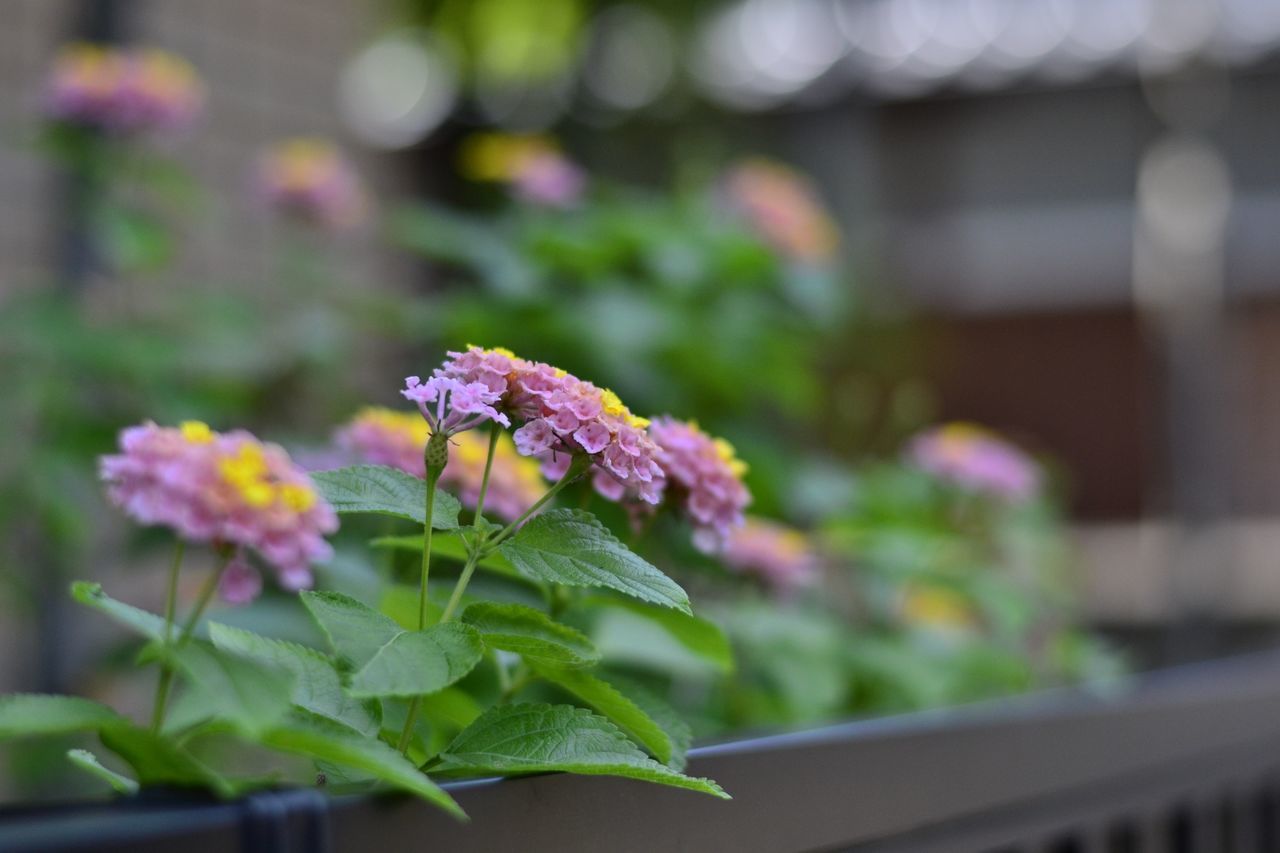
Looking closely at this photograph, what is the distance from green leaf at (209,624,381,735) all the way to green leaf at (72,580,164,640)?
1.3 inches

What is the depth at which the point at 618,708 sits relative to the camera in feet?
1.71

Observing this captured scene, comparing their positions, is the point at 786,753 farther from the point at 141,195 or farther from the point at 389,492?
the point at 141,195

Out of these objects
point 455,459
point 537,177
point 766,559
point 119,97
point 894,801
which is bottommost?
point 894,801

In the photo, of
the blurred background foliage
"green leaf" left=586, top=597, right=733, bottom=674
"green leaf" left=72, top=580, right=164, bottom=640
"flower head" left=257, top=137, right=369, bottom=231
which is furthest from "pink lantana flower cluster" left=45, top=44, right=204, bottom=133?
"green leaf" left=72, top=580, right=164, bottom=640

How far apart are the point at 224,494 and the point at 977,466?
3.63 feet

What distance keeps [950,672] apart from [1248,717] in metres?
0.25

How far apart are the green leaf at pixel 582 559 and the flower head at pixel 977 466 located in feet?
3.22

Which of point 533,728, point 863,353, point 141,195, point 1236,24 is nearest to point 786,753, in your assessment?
point 533,728

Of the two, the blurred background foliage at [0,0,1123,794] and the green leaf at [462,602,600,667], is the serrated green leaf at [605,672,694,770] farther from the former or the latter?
the blurred background foliage at [0,0,1123,794]

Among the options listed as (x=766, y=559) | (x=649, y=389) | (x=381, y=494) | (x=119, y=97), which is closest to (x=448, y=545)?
(x=381, y=494)

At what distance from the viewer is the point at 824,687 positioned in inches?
41.8

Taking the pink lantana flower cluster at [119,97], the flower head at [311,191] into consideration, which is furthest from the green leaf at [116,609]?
the flower head at [311,191]

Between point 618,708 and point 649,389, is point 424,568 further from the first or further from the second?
point 649,389

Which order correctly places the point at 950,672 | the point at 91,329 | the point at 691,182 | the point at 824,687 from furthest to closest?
the point at 691,182, the point at 91,329, the point at 950,672, the point at 824,687
